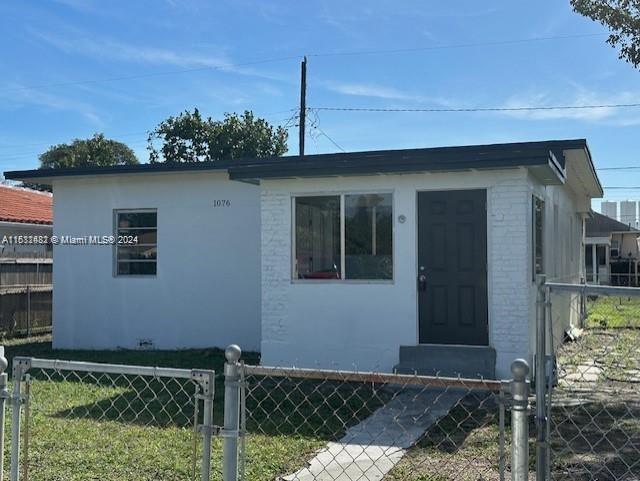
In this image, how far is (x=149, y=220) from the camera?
505 inches

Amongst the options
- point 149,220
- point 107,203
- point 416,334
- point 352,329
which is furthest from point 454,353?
point 107,203

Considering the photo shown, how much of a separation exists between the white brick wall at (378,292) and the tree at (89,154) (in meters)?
27.5

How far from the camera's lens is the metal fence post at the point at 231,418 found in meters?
3.15

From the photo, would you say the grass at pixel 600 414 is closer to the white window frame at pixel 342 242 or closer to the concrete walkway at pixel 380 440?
the concrete walkway at pixel 380 440

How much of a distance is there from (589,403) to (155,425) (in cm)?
474

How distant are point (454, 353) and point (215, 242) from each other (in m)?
5.22

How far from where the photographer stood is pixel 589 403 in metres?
7.64

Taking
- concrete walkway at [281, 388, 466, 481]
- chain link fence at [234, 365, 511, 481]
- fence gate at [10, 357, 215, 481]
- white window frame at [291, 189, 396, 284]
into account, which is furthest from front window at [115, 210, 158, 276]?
concrete walkway at [281, 388, 466, 481]

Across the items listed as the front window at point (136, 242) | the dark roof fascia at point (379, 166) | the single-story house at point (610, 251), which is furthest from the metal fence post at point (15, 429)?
the single-story house at point (610, 251)

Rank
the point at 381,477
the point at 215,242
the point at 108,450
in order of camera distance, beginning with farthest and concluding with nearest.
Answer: the point at 215,242
the point at 108,450
the point at 381,477

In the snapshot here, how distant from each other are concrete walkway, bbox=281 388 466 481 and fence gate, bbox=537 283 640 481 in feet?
4.04

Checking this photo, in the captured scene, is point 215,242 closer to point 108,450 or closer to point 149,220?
point 149,220

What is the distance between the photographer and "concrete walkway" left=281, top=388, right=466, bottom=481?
524 cm

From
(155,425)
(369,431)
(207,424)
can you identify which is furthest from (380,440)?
(207,424)
